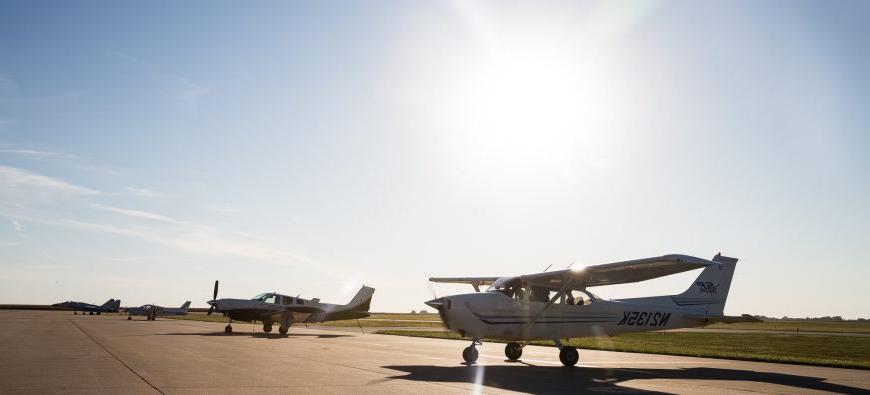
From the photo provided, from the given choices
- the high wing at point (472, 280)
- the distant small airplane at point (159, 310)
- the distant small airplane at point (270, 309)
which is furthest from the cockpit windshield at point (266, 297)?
the distant small airplane at point (159, 310)

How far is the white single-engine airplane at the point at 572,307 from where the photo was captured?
17.2m

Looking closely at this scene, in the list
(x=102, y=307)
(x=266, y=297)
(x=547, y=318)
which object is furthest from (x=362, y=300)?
(x=102, y=307)

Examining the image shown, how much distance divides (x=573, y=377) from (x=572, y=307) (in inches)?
176

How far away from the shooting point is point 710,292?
21.0 m

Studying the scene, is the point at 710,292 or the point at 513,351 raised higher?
the point at 710,292

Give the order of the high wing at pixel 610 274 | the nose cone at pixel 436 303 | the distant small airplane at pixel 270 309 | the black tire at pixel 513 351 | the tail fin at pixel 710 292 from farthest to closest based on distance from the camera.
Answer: the distant small airplane at pixel 270 309 → the tail fin at pixel 710 292 → the black tire at pixel 513 351 → the nose cone at pixel 436 303 → the high wing at pixel 610 274

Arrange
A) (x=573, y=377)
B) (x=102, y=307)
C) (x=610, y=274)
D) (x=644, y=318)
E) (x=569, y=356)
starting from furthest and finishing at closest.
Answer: (x=102, y=307), (x=644, y=318), (x=610, y=274), (x=569, y=356), (x=573, y=377)

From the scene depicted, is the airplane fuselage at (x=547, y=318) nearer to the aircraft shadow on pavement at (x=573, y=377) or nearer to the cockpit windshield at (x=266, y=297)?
the aircraft shadow on pavement at (x=573, y=377)

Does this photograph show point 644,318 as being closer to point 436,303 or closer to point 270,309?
point 436,303

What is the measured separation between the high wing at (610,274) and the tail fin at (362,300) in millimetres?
30368

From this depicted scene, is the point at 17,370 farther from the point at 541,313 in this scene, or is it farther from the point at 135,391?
the point at 541,313

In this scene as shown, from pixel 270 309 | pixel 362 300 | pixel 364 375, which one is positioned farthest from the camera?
pixel 362 300

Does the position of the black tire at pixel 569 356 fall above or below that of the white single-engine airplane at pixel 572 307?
below

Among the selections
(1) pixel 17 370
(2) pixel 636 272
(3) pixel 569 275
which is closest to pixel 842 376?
(2) pixel 636 272
